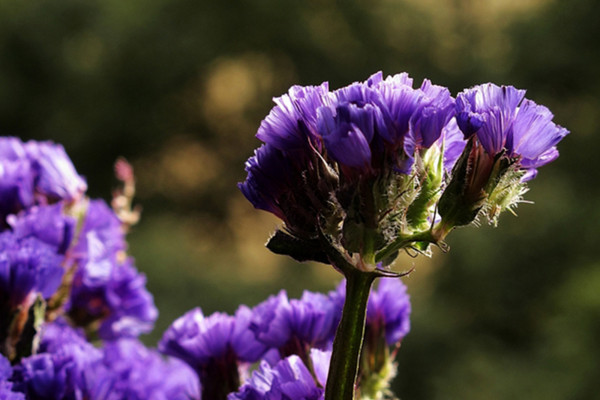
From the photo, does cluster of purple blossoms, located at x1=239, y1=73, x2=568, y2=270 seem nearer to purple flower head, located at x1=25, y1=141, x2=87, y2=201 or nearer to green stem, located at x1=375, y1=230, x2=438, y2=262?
green stem, located at x1=375, y1=230, x2=438, y2=262

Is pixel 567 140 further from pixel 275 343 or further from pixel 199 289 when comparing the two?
pixel 275 343

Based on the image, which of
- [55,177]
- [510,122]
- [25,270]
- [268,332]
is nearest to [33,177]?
[55,177]

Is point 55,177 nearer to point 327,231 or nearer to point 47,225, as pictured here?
point 47,225

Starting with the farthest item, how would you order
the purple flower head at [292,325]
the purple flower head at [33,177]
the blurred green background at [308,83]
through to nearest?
the blurred green background at [308,83], the purple flower head at [33,177], the purple flower head at [292,325]

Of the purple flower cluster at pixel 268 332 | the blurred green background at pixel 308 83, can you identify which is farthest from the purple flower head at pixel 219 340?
the blurred green background at pixel 308 83

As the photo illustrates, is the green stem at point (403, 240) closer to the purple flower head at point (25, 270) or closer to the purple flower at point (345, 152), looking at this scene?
the purple flower at point (345, 152)

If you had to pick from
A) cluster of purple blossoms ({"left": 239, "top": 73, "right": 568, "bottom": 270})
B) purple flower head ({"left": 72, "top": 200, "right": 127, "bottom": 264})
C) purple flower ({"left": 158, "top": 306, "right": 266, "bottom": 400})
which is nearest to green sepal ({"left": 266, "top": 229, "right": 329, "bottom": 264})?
cluster of purple blossoms ({"left": 239, "top": 73, "right": 568, "bottom": 270})
